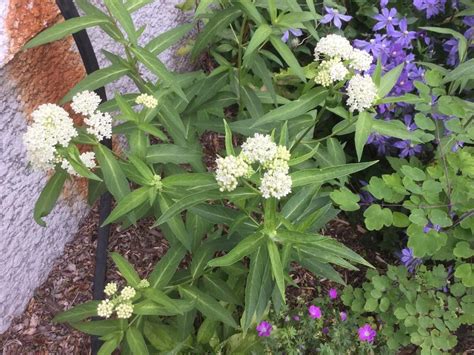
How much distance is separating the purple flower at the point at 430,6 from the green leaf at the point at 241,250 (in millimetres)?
1796

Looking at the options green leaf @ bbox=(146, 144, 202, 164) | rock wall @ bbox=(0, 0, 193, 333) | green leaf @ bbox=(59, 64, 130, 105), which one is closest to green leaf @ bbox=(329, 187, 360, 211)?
green leaf @ bbox=(146, 144, 202, 164)

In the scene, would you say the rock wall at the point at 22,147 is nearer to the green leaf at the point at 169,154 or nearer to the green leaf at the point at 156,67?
the green leaf at the point at 156,67

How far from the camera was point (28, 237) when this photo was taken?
2.42 metres

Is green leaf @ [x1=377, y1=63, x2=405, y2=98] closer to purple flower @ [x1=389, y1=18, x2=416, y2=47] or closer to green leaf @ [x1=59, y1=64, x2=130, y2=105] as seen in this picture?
purple flower @ [x1=389, y1=18, x2=416, y2=47]

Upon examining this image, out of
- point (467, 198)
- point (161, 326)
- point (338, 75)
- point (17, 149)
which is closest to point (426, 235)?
point (467, 198)

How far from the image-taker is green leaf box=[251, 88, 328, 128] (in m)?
1.83

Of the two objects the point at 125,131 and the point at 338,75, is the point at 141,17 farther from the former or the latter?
the point at 338,75

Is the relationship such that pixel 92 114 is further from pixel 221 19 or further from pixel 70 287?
pixel 70 287

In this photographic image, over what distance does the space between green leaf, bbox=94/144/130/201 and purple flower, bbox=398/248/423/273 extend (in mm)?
1485

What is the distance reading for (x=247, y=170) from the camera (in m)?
1.44

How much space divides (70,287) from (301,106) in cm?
166

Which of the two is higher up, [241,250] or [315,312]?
[241,250]

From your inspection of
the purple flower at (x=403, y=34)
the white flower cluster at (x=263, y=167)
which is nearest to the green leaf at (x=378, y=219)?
the white flower cluster at (x=263, y=167)

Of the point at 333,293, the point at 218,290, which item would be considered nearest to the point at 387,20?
the point at 333,293
